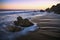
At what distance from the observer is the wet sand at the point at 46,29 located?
1230mm

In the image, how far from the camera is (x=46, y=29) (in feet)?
4.37

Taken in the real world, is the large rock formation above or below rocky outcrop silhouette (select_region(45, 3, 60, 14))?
below

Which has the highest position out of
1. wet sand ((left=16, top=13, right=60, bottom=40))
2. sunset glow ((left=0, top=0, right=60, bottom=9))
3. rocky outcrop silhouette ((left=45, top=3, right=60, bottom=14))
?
sunset glow ((left=0, top=0, right=60, bottom=9))

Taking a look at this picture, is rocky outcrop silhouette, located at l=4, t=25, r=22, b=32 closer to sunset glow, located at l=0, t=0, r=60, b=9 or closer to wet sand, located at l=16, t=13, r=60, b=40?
wet sand, located at l=16, t=13, r=60, b=40

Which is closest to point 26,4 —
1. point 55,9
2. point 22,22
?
point 22,22

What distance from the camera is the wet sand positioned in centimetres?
123

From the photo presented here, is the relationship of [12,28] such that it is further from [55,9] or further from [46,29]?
[55,9]

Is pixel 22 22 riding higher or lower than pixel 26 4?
lower

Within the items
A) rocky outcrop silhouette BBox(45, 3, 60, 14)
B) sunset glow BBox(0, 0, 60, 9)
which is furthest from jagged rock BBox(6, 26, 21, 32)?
rocky outcrop silhouette BBox(45, 3, 60, 14)

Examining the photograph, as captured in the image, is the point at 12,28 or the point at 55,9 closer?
the point at 12,28

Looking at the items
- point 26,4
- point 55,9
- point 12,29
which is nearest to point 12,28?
point 12,29

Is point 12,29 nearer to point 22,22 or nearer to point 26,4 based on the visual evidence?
point 22,22

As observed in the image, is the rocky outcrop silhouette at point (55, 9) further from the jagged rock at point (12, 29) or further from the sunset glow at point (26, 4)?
the jagged rock at point (12, 29)

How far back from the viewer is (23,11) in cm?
127
